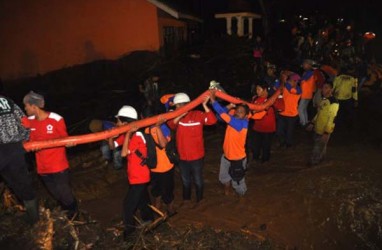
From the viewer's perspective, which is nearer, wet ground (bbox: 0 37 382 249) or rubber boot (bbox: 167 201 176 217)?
wet ground (bbox: 0 37 382 249)

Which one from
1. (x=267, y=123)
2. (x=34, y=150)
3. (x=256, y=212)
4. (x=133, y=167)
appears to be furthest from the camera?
(x=267, y=123)

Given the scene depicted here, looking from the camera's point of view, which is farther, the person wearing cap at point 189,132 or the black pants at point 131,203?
the person wearing cap at point 189,132

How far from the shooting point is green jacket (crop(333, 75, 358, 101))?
9461 millimetres

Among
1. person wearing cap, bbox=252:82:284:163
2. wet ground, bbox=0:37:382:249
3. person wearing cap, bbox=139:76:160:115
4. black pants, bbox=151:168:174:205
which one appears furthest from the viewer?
person wearing cap, bbox=139:76:160:115

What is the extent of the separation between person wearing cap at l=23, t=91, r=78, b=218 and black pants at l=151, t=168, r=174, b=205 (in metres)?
1.38

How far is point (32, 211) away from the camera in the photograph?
14.9 ft

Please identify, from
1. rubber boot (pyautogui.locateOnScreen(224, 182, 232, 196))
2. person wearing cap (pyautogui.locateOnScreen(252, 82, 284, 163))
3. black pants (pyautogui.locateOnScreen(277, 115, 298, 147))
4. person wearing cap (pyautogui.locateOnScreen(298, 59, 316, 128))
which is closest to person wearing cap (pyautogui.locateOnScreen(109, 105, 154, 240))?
rubber boot (pyautogui.locateOnScreen(224, 182, 232, 196))

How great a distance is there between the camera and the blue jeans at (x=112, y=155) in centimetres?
789

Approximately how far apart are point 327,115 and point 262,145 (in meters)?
1.76

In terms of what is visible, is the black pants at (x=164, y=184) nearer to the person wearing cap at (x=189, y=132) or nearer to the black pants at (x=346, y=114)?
the person wearing cap at (x=189, y=132)

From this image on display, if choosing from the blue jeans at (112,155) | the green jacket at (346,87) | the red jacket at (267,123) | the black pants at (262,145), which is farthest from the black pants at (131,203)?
the green jacket at (346,87)

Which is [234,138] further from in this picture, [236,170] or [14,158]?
[14,158]

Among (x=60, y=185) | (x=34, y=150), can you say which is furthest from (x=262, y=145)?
(x=34, y=150)

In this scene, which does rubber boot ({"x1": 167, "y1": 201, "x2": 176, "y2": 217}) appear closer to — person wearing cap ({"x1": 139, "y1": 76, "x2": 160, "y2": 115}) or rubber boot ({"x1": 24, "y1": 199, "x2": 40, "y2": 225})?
rubber boot ({"x1": 24, "y1": 199, "x2": 40, "y2": 225})
